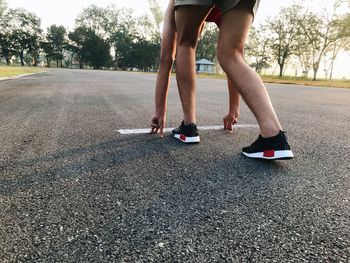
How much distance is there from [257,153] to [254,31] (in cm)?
6127

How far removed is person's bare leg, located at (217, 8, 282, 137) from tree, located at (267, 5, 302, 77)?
49.7 meters

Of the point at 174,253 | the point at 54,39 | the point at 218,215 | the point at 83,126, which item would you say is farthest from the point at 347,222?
the point at 54,39

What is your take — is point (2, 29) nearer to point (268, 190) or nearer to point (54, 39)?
point (54, 39)

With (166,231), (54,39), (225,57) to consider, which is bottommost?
(166,231)

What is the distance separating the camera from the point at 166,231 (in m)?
0.89

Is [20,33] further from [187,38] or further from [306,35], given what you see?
[187,38]

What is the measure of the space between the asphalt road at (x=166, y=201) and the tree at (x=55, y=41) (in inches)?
3164

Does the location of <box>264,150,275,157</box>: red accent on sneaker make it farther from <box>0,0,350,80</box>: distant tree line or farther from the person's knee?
<box>0,0,350,80</box>: distant tree line

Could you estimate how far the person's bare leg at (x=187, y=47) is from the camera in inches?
72.0

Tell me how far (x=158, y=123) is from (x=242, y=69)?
0.81 metres

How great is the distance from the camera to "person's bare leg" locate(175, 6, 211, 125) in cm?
183

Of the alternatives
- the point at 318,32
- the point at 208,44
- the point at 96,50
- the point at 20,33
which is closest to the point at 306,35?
the point at 318,32

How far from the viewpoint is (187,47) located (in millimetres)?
2004

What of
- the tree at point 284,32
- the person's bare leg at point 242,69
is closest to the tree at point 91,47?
the tree at point 284,32
